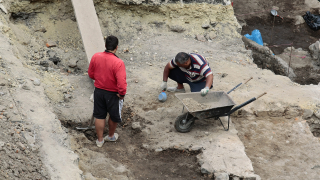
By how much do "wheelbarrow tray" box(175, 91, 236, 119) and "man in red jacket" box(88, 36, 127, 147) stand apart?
1.02m

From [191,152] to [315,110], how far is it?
272cm

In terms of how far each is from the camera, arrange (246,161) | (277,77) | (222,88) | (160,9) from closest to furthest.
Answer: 1. (246,161)
2. (222,88)
3. (277,77)
4. (160,9)

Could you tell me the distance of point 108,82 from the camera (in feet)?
12.3

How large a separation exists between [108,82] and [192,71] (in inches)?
66.6

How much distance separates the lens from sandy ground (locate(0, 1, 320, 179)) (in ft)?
12.4

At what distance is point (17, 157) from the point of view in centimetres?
299

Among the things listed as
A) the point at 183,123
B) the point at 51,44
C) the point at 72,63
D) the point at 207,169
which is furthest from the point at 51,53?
the point at 207,169

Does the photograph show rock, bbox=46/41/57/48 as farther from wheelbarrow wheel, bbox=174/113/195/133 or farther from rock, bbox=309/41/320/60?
rock, bbox=309/41/320/60

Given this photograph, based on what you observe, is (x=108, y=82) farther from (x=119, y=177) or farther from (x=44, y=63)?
(x=44, y=63)

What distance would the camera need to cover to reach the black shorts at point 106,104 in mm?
3844

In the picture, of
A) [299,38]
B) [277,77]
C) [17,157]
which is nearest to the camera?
[17,157]

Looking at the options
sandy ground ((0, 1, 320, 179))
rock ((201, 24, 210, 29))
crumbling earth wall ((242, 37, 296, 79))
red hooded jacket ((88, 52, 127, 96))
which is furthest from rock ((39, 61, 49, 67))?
crumbling earth wall ((242, 37, 296, 79))

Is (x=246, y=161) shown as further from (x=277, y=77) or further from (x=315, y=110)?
(x=277, y=77)

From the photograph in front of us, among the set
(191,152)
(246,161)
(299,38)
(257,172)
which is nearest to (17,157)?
(191,152)
